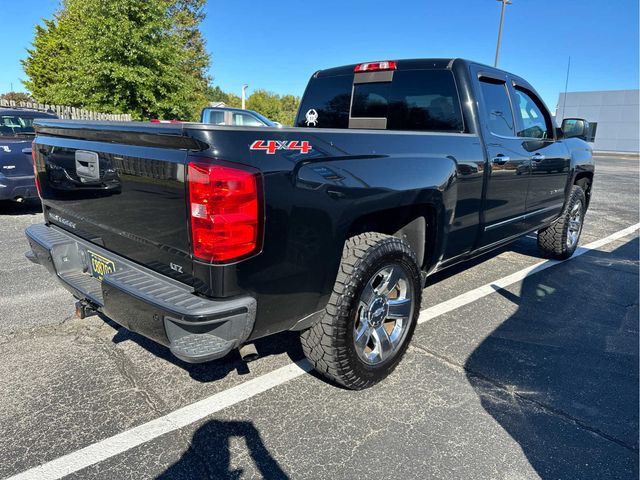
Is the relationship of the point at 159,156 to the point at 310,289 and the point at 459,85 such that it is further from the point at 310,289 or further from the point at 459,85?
the point at 459,85

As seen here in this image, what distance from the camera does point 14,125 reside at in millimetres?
7051

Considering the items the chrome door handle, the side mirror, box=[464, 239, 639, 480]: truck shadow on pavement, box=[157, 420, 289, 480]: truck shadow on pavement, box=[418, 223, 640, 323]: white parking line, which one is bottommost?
box=[157, 420, 289, 480]: truck shadow on pavement

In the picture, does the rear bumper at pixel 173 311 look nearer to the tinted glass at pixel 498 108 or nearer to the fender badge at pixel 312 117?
the fender badge at pixel 312 117

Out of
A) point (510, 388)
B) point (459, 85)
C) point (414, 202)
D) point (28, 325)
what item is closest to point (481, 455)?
point (510, 388)

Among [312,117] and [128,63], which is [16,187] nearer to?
[312,117]

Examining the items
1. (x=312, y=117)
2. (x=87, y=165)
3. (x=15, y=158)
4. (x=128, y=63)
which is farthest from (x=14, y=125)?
(x=128, y=63)

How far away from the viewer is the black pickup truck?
1.90 m

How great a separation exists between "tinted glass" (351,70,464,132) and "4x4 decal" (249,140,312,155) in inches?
71.8

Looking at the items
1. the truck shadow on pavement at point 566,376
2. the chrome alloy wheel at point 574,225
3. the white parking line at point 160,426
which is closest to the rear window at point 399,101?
the truck shadow on pavement at point 566,376

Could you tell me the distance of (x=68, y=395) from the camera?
2.57m

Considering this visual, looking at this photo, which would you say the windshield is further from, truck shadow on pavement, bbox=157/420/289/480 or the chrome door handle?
the chrome door handle

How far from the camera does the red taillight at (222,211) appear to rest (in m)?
1.82

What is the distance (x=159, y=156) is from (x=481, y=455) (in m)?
2.12

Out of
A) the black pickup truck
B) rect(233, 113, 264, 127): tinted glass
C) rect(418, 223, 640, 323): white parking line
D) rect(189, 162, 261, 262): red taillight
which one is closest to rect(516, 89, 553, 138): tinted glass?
the black pickup truck
